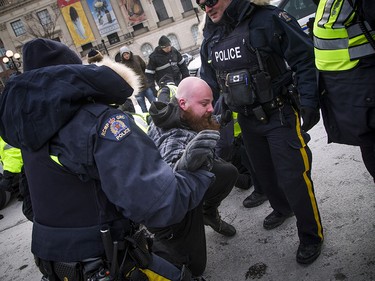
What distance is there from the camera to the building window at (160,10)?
120ft

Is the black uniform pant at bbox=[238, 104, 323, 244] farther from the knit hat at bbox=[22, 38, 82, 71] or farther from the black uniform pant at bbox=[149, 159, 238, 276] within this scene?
the knit hat at bbox=[22, 38, 82, 71]

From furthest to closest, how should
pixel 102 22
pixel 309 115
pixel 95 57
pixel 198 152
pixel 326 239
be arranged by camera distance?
pixel 102 22 → pixel 95 57 → pixel 326 239 → pixel 309 115 → pixel 198 152

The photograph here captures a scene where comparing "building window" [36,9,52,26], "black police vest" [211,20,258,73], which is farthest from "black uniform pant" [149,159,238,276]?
"building window" [36,9,52,26]

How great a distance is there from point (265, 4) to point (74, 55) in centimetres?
129

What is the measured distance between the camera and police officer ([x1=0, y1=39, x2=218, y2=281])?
49.4 inches

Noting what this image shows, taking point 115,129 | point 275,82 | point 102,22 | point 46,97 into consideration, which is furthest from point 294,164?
point 102,22

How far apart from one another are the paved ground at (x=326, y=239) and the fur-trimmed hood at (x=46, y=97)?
1.76m

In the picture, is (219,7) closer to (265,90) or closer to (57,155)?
(265,90)

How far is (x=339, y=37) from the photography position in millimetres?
1586

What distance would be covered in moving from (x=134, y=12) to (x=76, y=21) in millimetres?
6697

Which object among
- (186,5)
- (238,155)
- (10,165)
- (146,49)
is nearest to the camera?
(238,155)

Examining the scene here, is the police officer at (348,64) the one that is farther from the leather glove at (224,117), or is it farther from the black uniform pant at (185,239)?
the black uniform pant at (185,239)

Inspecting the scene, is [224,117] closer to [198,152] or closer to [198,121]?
[198,121]

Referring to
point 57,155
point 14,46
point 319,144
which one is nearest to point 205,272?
point 57,155
